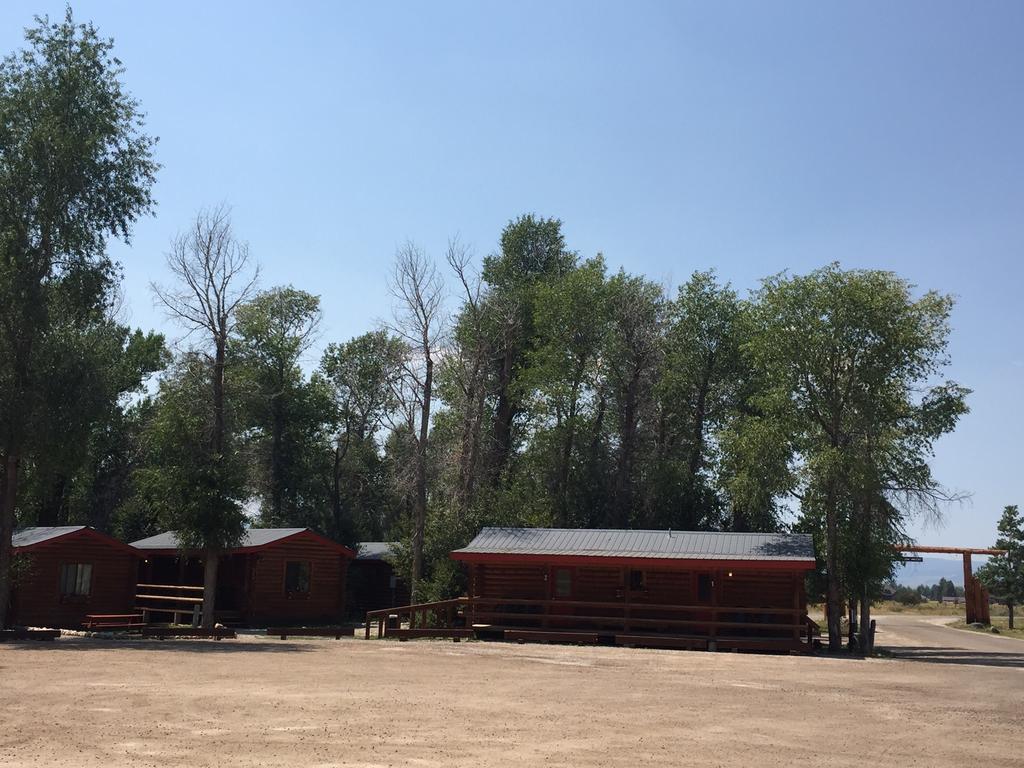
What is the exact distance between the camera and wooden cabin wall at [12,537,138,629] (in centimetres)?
3181

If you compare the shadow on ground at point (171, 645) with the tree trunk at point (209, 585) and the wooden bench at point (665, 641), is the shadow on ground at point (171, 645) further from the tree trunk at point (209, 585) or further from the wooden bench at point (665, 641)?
the wooden bench at point (665, 641)

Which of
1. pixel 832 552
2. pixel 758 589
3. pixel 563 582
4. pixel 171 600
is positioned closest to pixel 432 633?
pixel 563 582

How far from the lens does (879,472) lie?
30078 millimetres

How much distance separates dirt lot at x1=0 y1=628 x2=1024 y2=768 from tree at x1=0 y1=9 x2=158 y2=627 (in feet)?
24.9

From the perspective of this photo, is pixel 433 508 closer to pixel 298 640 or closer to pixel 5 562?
pixel 298 640

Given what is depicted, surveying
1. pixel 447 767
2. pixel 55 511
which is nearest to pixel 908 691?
pixel 447 767

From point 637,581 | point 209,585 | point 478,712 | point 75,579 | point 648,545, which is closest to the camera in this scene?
point 478,712

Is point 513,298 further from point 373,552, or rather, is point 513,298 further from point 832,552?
point 832,552

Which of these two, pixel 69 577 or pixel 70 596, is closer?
pixel 70 596

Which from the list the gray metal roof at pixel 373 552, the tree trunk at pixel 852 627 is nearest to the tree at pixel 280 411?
the gray metal roof at pixel 373 552

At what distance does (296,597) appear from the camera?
115 ft

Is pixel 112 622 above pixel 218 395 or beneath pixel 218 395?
beneath

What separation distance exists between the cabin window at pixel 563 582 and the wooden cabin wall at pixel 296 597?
10828 mm

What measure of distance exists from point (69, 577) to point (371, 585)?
13.3 meters
